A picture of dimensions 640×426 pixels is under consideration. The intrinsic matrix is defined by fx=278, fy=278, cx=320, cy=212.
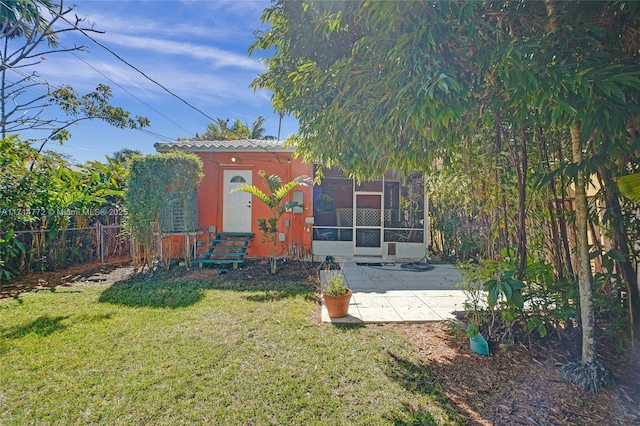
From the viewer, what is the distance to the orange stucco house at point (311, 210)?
9.36m

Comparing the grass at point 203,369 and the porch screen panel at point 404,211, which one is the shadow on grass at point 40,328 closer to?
the grass at point 203,369

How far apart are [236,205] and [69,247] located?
4.80 metres

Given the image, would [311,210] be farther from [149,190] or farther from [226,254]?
[149,190]

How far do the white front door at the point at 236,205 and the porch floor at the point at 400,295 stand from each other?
12.9 feet

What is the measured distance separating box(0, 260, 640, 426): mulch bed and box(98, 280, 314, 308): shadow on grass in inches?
96.4

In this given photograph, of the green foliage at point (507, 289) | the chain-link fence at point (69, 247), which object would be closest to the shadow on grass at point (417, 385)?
the green foliage at point (507, 289)

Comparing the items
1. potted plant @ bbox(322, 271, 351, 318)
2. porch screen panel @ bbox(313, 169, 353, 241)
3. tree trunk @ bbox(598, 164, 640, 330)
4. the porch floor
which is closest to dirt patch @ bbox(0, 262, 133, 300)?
potted plant @ bbox(322, 271, 351, 318)

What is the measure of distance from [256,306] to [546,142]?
4981 millimetres

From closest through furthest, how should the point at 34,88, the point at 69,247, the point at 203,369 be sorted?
the point at 203,369 < the point at 69,247 < the point at 34,88

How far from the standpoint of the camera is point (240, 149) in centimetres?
911

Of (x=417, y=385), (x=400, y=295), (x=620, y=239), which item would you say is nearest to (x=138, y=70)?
(x=400, y=295)

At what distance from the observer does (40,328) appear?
4.08 meters

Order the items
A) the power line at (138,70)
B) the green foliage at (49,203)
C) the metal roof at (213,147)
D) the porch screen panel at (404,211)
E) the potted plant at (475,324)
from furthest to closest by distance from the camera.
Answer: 1. the porch screen panel at (404,211)
2. the metal roof at (213,147)
3. the green foliage at (49,203)
4. the power line at (138,70)
5. the potted plant at (475,324)

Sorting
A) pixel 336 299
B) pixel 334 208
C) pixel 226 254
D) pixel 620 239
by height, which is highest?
pixel 334 208
